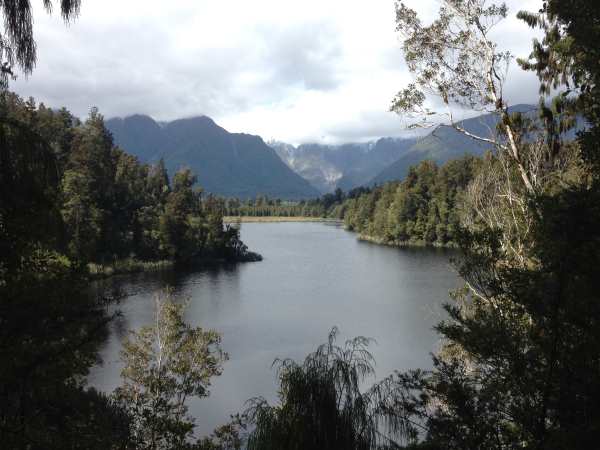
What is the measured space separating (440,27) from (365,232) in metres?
81.7

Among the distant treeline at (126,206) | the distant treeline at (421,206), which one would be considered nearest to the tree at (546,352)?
the distant treeline at (126,206)

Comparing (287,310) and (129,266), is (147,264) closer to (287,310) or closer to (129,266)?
(129,266)

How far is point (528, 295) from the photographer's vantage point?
630cm

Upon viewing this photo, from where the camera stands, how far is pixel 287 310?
3472cm

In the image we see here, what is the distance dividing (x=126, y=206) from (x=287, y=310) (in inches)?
1215

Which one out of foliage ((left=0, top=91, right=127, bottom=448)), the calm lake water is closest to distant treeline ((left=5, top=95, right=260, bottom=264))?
the calm lake water

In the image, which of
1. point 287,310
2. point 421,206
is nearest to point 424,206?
point 421,206

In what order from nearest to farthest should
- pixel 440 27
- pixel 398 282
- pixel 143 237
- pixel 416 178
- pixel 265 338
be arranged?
1. pixel 440 27
2. pixel 265 338
3. pixel 398 282
4. pixel 143 237
5. pixel 416 178

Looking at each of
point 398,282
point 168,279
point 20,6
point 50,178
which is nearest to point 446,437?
point 50,178

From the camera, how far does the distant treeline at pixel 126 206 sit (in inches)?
1940

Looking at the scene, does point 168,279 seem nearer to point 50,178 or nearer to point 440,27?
point 440,27

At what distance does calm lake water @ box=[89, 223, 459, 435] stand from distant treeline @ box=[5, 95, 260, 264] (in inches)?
211

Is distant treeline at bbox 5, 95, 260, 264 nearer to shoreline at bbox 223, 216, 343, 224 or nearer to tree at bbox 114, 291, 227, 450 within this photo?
tree at bbox 114, 291, 227, 450

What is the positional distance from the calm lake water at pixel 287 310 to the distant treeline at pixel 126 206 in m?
5.37
